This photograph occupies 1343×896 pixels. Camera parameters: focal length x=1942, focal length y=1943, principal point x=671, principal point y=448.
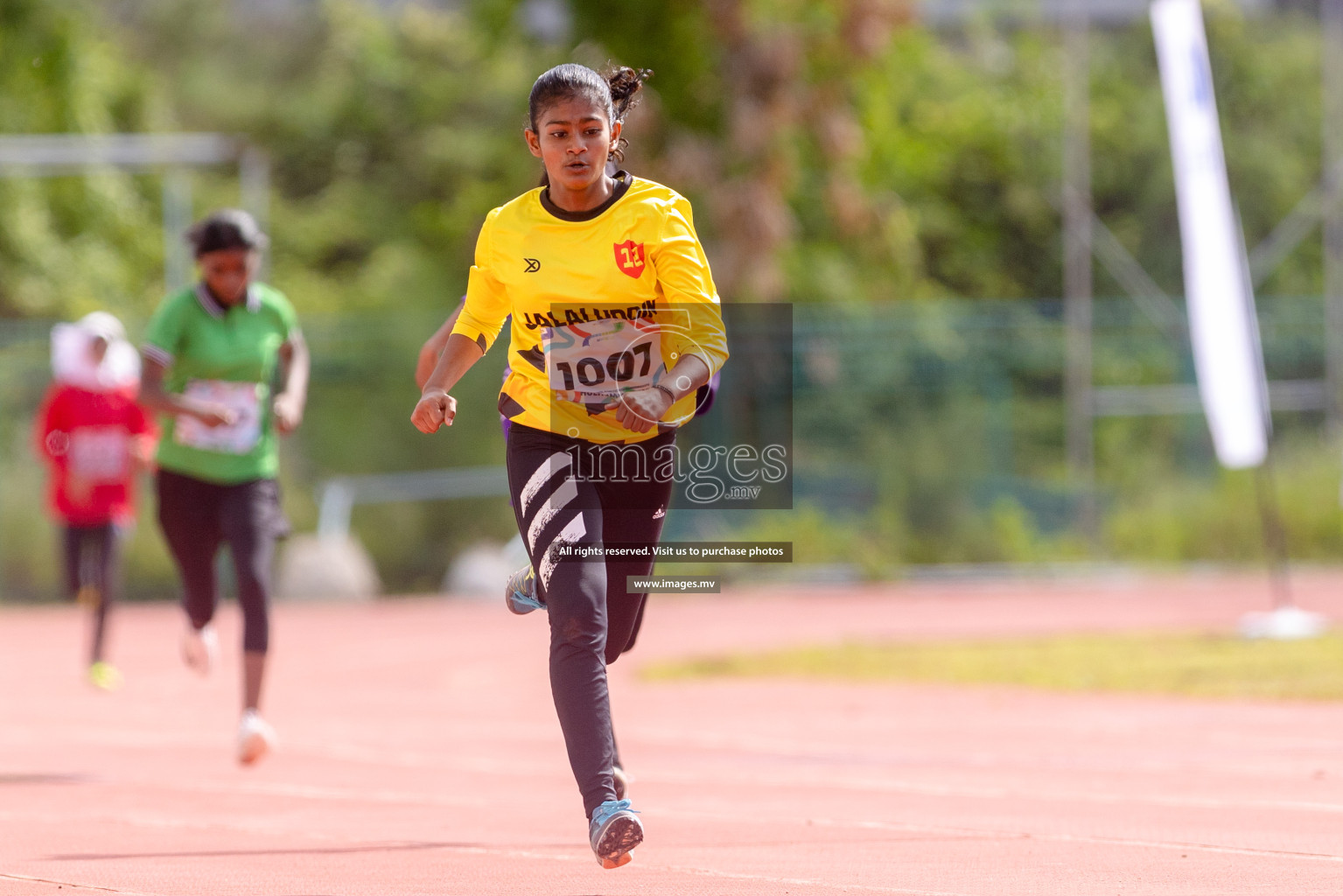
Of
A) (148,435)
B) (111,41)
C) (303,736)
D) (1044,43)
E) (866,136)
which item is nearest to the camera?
(303,736)

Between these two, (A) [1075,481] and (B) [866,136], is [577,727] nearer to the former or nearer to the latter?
(A) [1075,481]

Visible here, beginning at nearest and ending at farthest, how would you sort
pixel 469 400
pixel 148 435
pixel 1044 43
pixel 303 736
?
pixel 303 736, pixel 148 435, pixel 469 400, pixel 1044 43

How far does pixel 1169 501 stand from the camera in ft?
70.7

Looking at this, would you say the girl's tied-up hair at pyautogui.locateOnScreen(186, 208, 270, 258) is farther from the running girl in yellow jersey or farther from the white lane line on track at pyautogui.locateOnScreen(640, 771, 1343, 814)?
the running girl in yellow jersey

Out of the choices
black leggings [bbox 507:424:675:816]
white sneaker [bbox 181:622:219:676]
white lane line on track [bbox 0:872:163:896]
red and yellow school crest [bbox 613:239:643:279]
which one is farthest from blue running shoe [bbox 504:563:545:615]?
white sneaker [bbox 181:622:219:676]

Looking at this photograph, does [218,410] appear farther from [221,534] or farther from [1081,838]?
[1081,838]

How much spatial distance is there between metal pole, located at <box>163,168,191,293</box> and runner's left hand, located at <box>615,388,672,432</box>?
1545 cm

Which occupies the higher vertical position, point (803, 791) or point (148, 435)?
point (148, 435)

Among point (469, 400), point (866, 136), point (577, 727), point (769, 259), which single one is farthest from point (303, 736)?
point (866, 136)

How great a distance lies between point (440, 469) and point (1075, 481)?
6.91 m

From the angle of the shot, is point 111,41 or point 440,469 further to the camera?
point 111,41

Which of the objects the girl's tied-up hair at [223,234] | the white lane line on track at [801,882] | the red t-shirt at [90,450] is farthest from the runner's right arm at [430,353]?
the red t-shirt at [90,450]

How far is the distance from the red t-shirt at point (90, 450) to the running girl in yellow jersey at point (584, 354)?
7096mm

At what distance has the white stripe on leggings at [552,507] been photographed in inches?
196
